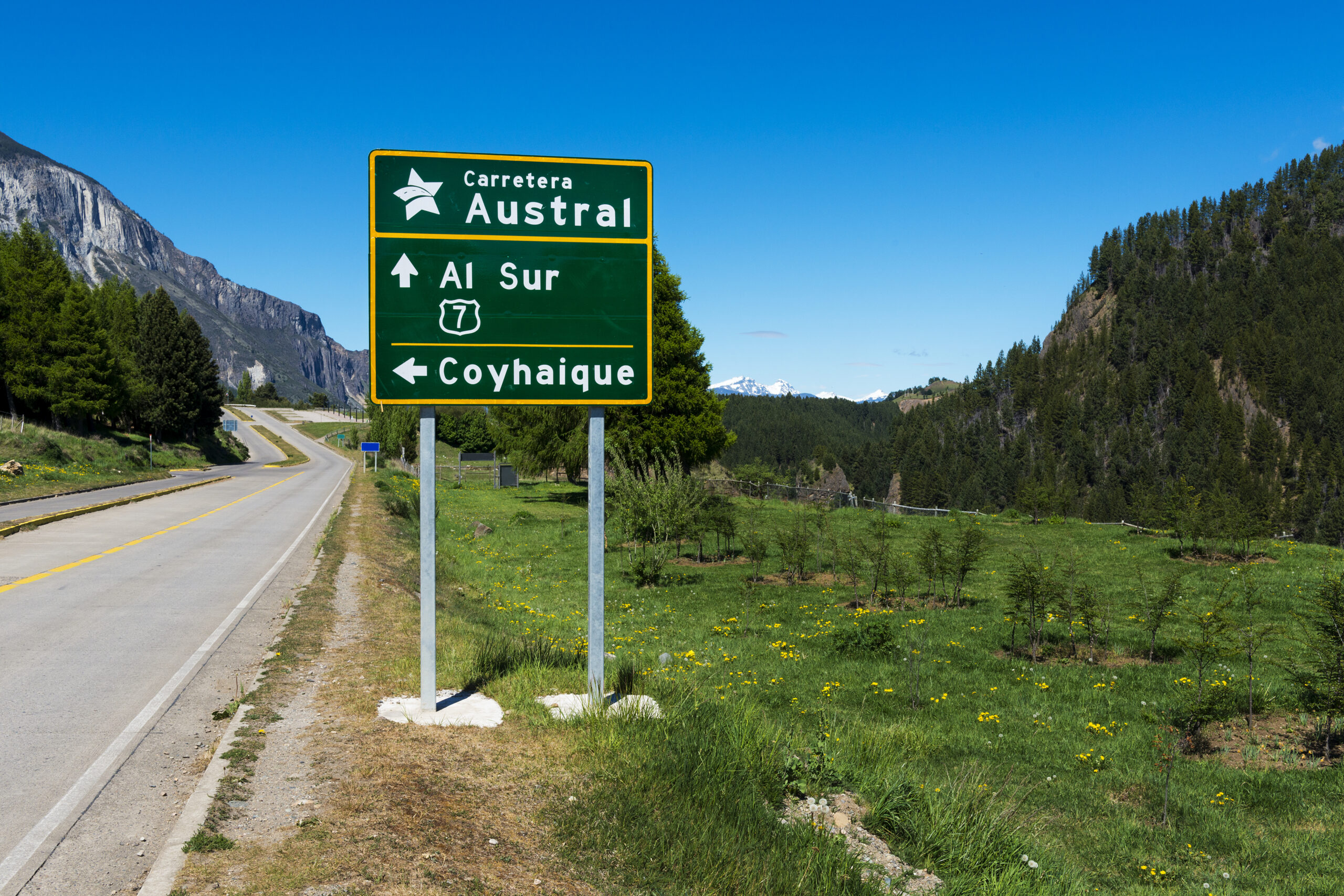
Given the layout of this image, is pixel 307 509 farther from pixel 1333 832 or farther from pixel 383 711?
pixel 1333 832

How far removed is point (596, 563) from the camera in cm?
677

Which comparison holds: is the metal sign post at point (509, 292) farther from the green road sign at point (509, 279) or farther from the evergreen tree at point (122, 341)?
the evergreen tree at point (122, 341)

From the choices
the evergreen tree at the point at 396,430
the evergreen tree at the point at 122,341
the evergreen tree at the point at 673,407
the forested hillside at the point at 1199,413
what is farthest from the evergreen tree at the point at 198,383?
the forested hillside at the point at 1199,413

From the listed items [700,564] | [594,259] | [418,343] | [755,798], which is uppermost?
[594,259]

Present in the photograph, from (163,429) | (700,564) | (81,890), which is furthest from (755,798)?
(163,429)

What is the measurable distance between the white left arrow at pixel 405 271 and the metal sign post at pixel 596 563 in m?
1.90

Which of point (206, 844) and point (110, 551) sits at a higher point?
point (206, 844)

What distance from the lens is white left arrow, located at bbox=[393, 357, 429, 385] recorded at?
651 cm

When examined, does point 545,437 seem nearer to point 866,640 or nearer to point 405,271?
point 866,640

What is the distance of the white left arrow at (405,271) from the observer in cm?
651

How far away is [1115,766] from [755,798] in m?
5.06

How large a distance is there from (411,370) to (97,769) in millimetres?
3629

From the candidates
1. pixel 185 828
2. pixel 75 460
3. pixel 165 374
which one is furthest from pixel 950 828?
pixel 165 374

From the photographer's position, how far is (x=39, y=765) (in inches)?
211
